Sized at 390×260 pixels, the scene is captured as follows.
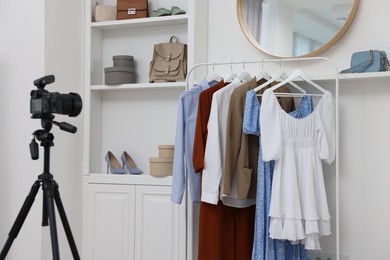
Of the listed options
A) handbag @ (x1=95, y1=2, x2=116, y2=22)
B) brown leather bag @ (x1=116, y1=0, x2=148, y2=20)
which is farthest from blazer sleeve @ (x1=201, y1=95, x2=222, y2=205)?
handbag @ (x1=95, y1=2, x2=116, y2=22)

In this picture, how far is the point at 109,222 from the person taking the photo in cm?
348

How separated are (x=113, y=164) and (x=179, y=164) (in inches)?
29.0

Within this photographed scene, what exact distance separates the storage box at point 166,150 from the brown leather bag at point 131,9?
34.8 inches

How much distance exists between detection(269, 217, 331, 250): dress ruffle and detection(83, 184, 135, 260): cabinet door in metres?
1.05

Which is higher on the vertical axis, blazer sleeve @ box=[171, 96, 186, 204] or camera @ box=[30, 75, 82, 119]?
camera @ box=[30, 75, 82, 119]

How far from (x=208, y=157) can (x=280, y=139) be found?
0.40m

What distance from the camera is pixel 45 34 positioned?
129 inches

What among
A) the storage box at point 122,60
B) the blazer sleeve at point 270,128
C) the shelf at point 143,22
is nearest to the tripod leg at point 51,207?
the blazer sleeve at point 270,128

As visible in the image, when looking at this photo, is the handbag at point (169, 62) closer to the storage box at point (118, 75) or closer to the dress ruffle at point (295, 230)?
the storage box at point (118, 75)

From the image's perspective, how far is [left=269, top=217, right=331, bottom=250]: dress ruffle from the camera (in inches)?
106

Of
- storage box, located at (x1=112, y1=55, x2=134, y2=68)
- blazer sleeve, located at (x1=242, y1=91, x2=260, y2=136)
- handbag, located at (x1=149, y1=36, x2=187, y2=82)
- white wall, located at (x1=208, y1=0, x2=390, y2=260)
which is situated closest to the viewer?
blazer sleeve, located at (x1=242, y1=91, x2=260, y2=136)

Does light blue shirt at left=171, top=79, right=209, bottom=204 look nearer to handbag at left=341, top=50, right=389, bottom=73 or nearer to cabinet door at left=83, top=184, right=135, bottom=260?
cabinet door at left=83, top=184, right=135, bottom=260

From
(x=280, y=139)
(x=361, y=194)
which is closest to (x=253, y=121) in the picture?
(x=280, y=139)

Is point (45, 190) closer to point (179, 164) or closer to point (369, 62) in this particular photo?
point (179, 164)
